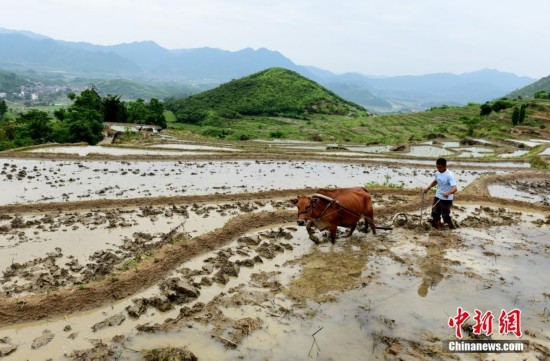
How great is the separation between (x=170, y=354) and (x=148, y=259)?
3.11m

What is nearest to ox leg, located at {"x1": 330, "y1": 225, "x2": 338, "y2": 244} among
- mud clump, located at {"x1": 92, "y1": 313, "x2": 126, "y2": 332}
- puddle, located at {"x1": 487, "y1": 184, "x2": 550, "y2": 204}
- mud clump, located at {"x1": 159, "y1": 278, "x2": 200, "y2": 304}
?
mud clump, located at {"x1": 159, "y1": 278, "x2": 200, "y2": 304}

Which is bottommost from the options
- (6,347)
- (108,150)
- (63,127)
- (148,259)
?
(6,347)

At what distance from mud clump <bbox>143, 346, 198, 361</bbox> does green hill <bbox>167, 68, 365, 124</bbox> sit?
67.7m

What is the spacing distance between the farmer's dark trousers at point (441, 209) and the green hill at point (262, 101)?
6358 centimetres

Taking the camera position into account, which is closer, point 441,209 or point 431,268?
point 431,268

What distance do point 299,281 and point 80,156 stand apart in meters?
17.1

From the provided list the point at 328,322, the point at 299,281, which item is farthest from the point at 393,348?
the point at 299,281

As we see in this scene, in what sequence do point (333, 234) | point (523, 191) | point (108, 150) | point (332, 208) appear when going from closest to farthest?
point (332, 208) < point (333, 234) < point (523, 191) < point (108, 150)

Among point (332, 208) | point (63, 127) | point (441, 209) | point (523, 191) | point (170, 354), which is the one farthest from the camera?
point (63, 127)

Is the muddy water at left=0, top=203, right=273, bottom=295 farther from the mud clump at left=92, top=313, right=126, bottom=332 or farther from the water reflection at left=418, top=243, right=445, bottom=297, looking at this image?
the water reflection at left=418, top=243, right=445, bottom=297

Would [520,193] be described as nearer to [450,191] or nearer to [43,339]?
[450,191]

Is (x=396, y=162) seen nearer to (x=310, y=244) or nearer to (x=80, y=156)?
(x=310, y=244)

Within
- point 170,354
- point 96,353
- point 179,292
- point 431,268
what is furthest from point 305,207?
point 96,353

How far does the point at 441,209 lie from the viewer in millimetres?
10180
